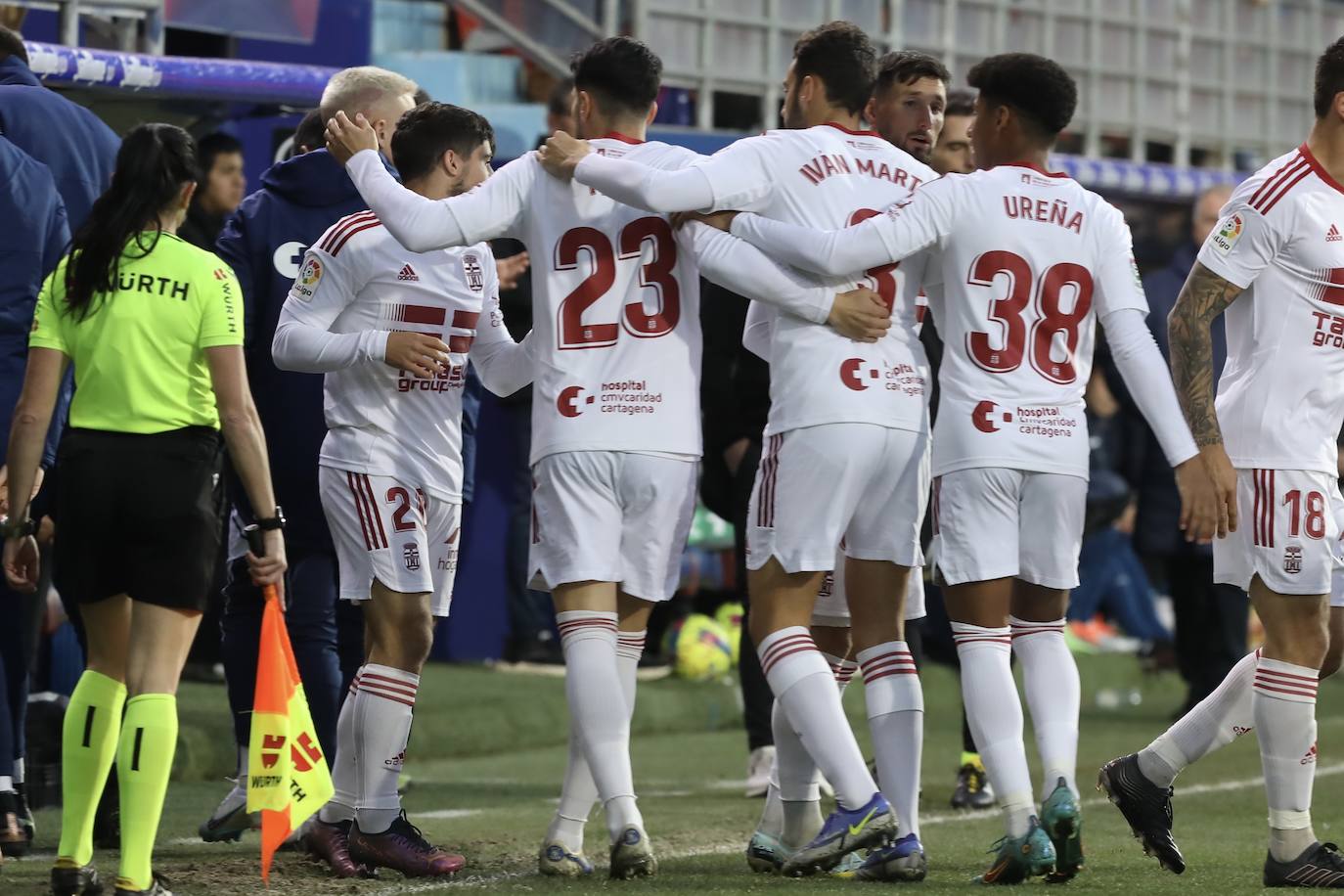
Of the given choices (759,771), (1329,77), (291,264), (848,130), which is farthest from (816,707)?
(759,771)

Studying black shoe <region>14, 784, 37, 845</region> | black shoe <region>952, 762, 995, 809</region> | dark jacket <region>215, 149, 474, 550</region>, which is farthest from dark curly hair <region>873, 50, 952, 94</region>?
black shoe <region>14, 784, 37, 845</region>

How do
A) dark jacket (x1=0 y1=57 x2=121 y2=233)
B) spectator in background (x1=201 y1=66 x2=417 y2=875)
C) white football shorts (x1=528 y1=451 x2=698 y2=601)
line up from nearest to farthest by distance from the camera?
white football shorts (x1=528 y1=451 x2=698 y2=601), spectator in background (x1=201 y1=66 x2=417 y2=875), dark jacket (x1=0 y1=57 x2=121 y2=233)

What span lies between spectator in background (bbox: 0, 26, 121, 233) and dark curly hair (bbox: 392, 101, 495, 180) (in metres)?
1.38

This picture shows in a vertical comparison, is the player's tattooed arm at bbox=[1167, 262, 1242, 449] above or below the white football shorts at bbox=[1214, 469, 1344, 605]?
above

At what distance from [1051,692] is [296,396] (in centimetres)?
261

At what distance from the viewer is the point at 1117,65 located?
15.7 m

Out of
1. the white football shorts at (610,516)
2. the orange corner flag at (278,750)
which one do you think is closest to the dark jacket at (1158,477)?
the white football shorts at (610,516)

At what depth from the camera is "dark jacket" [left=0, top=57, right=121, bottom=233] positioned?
7410 millimetres

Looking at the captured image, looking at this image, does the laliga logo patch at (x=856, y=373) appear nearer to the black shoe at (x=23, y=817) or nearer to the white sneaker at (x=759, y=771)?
the black shoe at (x=23, y=817)

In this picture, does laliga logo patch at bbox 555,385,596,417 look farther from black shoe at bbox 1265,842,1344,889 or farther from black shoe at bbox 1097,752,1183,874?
black shoe at bbox 1265,842,1344,889

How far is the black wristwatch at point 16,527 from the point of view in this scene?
19.8 ft

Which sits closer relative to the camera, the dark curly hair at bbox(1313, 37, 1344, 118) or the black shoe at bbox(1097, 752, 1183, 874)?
the dark curly hair at bbox(1313, 37, 1344, 118)

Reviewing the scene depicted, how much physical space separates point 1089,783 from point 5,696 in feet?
14.5

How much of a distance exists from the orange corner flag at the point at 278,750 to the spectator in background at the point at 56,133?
2.10 metres
